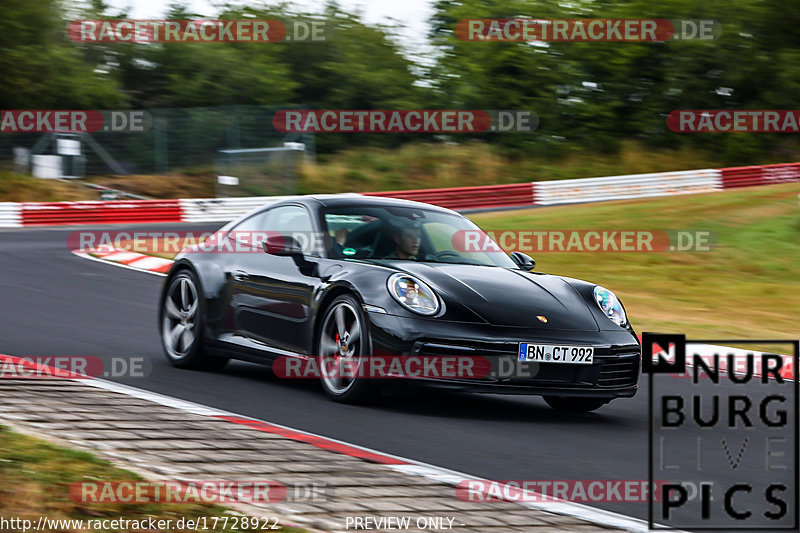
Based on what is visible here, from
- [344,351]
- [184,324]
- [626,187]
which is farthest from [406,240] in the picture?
[626,187]

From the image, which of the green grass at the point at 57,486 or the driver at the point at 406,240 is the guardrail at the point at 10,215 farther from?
the green grass at the point at 57,486

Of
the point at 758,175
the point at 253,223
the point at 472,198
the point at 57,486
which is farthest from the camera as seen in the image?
the point at 758,175

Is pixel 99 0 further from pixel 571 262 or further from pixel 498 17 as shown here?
pixel 571 262

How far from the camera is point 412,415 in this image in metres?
7.05

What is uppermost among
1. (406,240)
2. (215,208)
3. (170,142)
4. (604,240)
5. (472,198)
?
(170,142)

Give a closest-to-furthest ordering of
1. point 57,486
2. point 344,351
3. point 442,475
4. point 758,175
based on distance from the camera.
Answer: point 57,486 → point 442,475 → point 344,351 → point 758,175

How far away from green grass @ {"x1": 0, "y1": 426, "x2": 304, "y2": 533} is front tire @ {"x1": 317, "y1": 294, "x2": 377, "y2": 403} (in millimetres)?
2384

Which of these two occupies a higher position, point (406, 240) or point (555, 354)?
point (406, 240)

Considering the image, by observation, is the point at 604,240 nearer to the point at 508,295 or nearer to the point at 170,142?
the point at 508,295

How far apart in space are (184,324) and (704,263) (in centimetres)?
1097

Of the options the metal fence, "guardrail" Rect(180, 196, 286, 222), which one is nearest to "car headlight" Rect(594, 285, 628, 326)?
"guardrail" Rect(180, 196, 286, 222)

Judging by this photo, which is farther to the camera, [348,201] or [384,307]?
[348,201]

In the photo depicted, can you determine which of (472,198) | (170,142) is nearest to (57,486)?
(472,198)

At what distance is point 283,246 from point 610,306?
6.96ft
